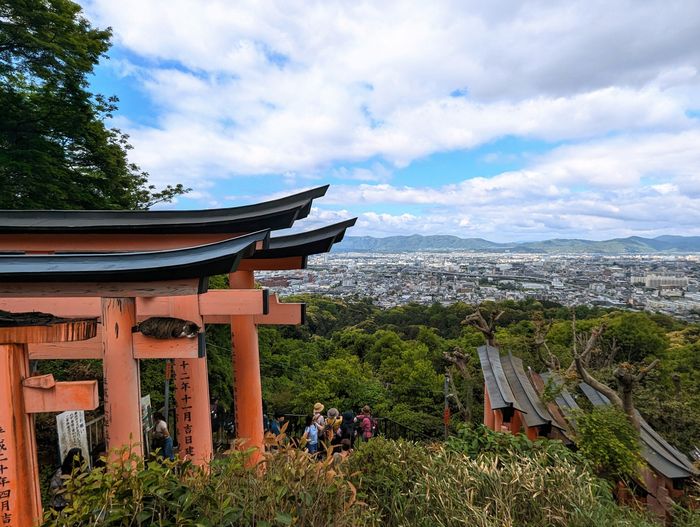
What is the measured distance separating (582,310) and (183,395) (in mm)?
43931

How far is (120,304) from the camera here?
14.0 feet

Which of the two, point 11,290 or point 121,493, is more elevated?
point 11,290

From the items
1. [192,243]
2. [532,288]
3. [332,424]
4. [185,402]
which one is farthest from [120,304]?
[532,288]

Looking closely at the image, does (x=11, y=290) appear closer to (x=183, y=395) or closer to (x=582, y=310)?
(x=183, y=395)

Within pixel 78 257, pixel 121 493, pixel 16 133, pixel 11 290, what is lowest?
pixel 121 493

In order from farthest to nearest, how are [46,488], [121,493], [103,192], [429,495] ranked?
[103,192] < [46,488] < [429,495] < [121,493]

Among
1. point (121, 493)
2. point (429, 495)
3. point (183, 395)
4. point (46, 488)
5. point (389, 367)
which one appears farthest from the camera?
point (389, 367)

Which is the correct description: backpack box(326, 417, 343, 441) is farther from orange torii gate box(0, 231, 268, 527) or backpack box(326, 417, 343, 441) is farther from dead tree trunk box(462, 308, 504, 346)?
dead tree trunk box(462, 308, 504, 346)

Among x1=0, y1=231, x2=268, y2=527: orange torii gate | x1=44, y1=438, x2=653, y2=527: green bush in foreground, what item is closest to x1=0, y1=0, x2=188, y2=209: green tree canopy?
x1=0, y1=231, x2=268, y2=527: orange torii gate

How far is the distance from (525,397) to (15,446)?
27.5 feet

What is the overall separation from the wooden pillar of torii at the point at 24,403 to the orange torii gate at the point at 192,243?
84cm

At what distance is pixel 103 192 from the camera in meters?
12.4

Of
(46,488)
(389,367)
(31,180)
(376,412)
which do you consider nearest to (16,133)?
(31,180)

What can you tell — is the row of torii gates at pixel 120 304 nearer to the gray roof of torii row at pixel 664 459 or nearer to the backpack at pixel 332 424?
the backpack at pixel 332 424
